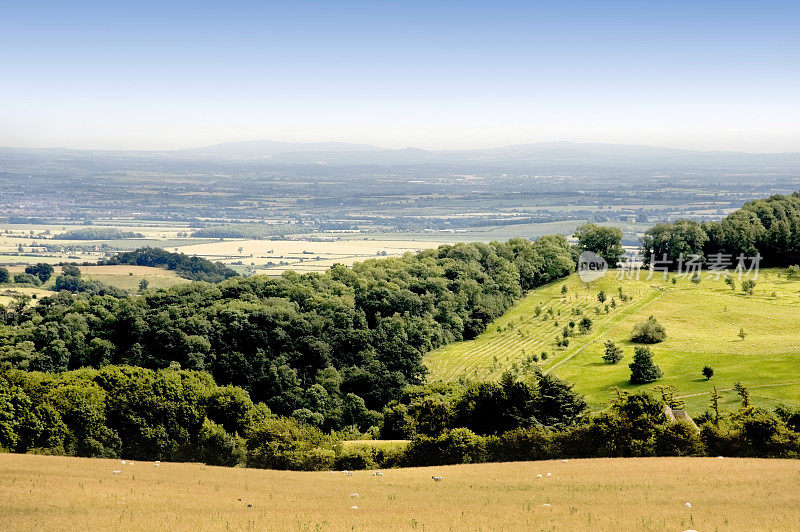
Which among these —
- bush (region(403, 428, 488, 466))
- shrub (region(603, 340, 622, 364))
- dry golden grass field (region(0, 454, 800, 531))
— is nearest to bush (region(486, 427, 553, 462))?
bush (region(403, 428, 488, 466))

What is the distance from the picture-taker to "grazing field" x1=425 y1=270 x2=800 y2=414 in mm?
50312

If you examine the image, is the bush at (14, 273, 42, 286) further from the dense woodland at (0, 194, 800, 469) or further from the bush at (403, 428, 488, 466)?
the bush at (403, 428, 488, 466)

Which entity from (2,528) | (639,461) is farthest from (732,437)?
(2,528)

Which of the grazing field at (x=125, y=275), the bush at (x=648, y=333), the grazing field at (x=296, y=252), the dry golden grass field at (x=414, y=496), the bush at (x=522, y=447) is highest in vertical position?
the dry golden grass field at (x=414, y=496)

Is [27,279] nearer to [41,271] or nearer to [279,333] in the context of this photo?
[41,271]

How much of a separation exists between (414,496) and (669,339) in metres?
44.4

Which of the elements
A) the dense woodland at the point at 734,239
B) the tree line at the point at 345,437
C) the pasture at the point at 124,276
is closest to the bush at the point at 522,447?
the tree line at the point at 345,437

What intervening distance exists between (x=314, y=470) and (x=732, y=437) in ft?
58.2

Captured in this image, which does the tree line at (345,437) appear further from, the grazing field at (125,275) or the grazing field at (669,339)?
the grazing field at (125,275)

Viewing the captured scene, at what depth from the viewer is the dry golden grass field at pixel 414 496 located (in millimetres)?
19672

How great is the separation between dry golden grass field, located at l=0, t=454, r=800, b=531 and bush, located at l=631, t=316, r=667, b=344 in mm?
34095

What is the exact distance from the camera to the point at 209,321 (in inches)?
2422

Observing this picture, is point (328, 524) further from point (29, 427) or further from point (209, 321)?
point (209, 321)

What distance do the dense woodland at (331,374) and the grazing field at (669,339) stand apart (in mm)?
5245
